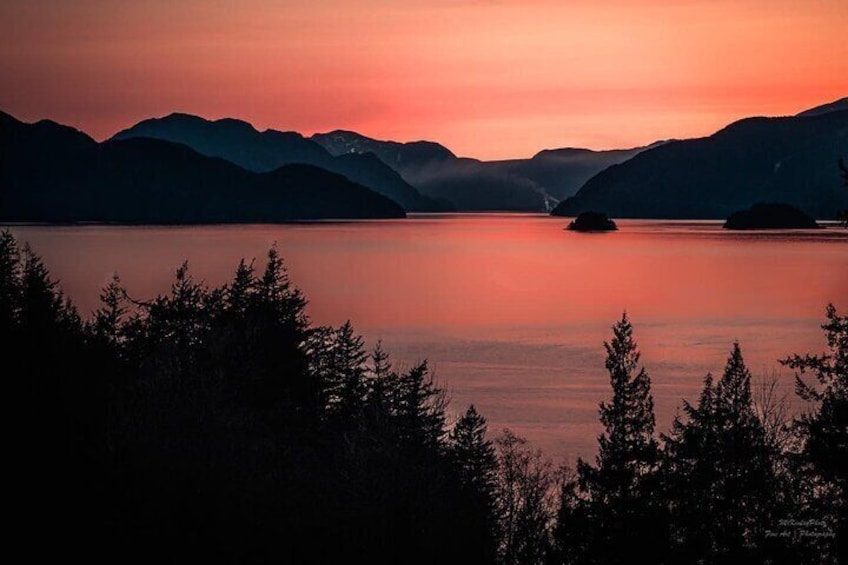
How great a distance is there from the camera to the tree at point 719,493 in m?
17.0

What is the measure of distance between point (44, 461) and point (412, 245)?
514 feet

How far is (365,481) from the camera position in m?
16.8

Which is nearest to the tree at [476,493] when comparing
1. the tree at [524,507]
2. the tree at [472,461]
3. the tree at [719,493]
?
the tree at [472,461]

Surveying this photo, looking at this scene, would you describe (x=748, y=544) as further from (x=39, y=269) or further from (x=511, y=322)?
(x=511, y=322)

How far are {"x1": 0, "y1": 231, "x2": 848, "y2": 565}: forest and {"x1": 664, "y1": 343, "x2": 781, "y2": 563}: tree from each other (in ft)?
0.11

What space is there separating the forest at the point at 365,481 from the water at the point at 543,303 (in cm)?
1072

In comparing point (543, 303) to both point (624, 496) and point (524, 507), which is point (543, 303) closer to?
point (524, 507)

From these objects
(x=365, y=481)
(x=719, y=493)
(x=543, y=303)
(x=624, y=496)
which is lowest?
(x=543, y=303)

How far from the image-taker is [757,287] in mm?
93125

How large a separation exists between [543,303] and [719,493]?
206 ft

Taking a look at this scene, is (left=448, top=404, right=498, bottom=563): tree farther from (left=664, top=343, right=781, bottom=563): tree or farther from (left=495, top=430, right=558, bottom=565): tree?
(left=664, top=343, right=781, bottom=563): tree

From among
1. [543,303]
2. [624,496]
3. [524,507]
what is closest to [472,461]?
[524,507]

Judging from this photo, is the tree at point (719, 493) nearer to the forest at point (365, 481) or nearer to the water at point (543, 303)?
the forest at point (365, 481)

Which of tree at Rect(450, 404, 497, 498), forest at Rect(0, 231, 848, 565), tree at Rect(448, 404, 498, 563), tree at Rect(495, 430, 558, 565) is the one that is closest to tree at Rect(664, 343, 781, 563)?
forest at Rect(0, 231, 848, 565)
